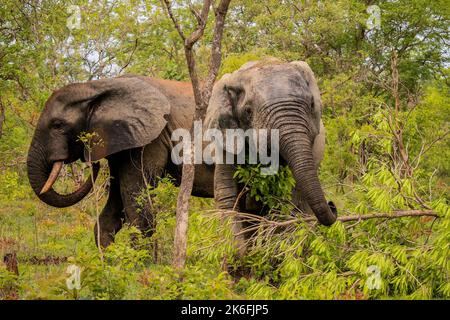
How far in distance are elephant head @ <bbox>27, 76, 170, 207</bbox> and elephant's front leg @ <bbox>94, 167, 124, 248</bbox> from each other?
0.70 meters

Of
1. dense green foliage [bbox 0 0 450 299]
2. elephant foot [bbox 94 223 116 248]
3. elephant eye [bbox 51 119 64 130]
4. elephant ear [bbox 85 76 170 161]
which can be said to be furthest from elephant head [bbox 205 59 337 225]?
elephant foot [bbox 94 223 116 248]

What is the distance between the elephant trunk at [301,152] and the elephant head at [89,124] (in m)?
3.39

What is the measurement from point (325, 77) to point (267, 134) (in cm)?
1427

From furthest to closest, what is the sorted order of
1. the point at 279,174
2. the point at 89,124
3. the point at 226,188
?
1. the point at 89,124
2. the point at 226,188
3. the point at 279,174

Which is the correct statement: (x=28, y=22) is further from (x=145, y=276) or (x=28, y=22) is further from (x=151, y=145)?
(x=145, y=276)

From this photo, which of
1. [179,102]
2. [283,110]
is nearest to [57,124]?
[179,102]

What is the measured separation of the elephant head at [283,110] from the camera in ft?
27.3

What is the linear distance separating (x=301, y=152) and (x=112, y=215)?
490 centimetres

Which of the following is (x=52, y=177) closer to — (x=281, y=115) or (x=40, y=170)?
(x=40, y=170)

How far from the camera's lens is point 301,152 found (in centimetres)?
841

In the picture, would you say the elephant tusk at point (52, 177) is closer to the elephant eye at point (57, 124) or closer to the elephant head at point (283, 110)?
the elephant eye at point (57, 124)

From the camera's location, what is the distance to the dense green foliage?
804 cm

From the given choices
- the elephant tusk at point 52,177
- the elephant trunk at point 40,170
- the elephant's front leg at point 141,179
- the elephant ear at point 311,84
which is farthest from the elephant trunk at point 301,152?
the elephant trunk at point 40,170

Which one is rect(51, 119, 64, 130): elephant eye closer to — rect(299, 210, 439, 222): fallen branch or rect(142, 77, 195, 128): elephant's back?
rect(142, 77, 195, 128): elephant's back
